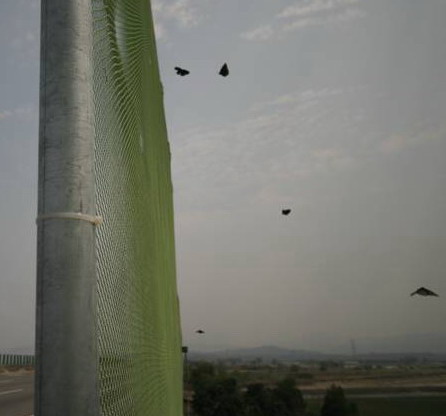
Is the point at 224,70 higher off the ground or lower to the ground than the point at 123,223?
higher

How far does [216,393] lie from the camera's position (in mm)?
39094

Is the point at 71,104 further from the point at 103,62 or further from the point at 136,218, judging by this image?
the point at 136,218

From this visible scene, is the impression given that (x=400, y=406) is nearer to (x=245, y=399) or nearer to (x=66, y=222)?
(x=245, y=399)

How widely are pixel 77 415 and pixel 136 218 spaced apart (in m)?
1.55

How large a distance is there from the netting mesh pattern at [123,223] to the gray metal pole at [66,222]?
38 cm

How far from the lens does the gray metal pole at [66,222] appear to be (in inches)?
41.3

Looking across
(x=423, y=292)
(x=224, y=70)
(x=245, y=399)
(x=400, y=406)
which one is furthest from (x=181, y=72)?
(x=400, y=406)

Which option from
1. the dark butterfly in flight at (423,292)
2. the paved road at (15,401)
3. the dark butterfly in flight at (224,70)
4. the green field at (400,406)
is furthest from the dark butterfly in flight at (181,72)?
the green field at (400,406)

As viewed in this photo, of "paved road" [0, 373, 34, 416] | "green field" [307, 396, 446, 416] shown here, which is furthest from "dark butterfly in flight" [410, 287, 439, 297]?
"green field" [307, 396, 446, 416]

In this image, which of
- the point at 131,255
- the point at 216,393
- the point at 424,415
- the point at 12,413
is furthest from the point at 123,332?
the point at 424,415

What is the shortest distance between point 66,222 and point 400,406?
242 feet

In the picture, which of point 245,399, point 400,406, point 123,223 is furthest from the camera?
point 400,406

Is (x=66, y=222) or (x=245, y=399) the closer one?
(x=66, y=222)

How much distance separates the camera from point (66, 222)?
1124mm
